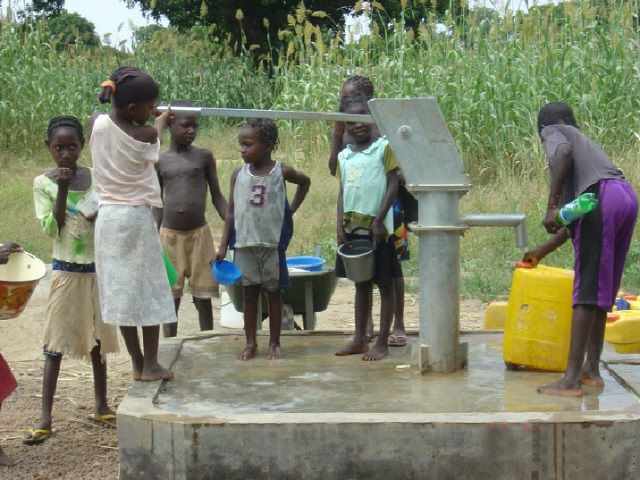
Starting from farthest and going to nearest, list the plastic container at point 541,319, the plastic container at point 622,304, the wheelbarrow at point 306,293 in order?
1. the plastic container at point 622,304
2. the wheelbarrow at point 306,293
3. the plastic container at point 541,319

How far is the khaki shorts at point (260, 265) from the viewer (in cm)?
478

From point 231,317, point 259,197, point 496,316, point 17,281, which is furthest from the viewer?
point 231,317

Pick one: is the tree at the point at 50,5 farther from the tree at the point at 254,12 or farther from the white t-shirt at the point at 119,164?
the white t-shirt at the point at 119,164

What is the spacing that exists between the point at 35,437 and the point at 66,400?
2.34 ft

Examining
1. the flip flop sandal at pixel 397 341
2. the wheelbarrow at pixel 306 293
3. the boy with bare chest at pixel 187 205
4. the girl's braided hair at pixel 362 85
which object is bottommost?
the flip flop sandal at pixel 397 341

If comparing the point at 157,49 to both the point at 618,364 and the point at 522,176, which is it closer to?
the point at 522,176

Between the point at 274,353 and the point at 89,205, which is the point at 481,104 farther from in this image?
the point at 89,205

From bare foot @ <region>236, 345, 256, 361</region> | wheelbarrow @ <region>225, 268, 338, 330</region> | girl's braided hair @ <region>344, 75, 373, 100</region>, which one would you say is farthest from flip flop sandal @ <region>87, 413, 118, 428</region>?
girl's braided hair @ <region>344, 75, 373, 100</region>

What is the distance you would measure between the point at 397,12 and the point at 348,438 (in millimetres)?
19183

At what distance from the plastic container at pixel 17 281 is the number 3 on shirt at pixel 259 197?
1.11 meters

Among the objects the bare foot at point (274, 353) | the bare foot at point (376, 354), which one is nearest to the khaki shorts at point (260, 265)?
the bare foot at point (274, 353)

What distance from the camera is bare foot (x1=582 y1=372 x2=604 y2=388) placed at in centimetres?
403

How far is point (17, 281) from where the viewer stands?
4043 millimetres

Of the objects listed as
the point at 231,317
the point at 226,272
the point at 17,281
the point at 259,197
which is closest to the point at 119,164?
the point at 17,281
